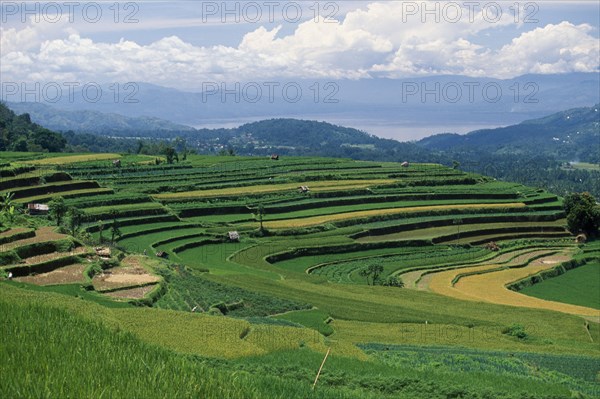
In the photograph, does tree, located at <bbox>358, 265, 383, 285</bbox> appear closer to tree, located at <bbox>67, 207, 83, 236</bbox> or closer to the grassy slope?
the grassy slope

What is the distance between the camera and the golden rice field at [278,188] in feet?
188

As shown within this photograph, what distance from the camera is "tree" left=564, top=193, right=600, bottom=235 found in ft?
191

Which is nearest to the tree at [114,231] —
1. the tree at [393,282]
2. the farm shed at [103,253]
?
the farm shed at [103,253]

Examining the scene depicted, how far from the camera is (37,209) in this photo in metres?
44.2

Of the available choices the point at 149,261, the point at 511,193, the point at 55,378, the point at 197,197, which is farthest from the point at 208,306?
the point at 511,193

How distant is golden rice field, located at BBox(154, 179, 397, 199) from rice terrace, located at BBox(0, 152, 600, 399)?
222 mm

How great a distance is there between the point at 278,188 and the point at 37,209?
22280mm

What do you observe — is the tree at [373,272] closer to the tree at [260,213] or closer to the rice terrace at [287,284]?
the rice terrace at [287,284]

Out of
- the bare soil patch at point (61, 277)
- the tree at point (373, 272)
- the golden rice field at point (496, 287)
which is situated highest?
the bare soil patch at point (61, 277)

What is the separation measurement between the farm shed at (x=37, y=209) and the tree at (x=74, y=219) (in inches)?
110

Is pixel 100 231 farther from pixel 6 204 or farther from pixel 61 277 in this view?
pixel 61 277

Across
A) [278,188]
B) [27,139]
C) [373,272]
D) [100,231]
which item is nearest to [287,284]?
[373,272]

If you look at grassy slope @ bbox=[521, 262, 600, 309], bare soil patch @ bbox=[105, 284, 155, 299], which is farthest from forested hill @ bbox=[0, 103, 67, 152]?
bare soil patch @ bbox=[105, 284, 155, 299]

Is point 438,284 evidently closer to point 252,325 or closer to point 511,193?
point 252,325
